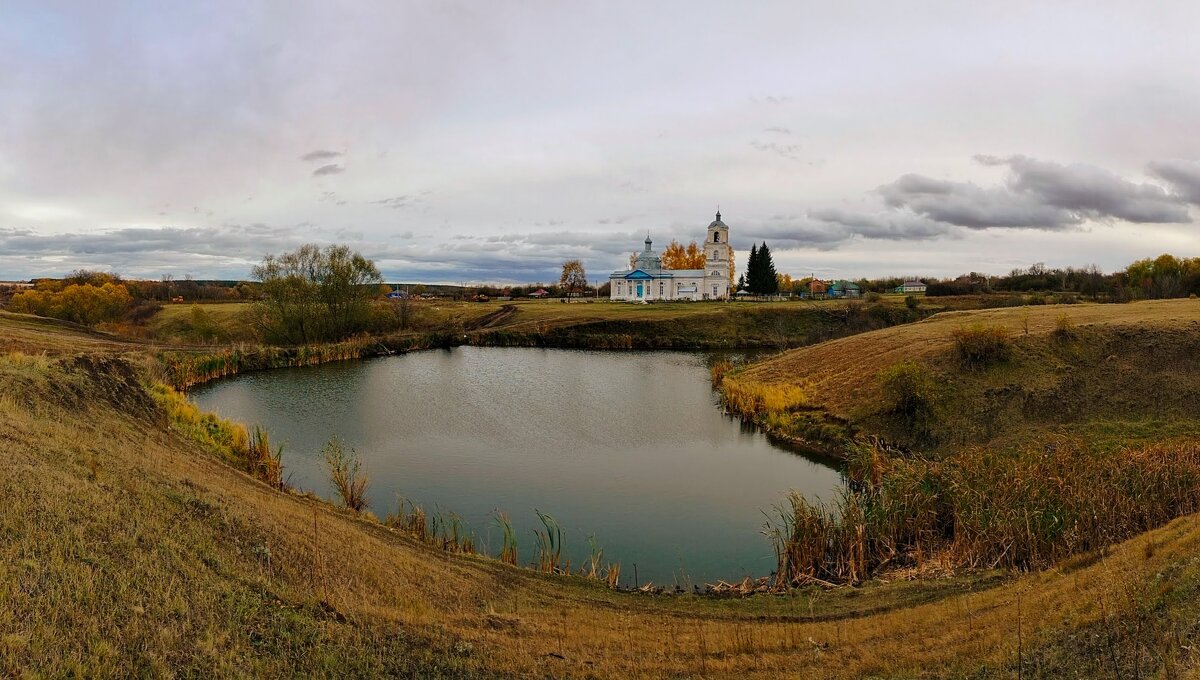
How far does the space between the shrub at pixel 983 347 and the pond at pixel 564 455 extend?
8743 millimetres

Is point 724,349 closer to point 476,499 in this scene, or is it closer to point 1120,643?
point 476,499

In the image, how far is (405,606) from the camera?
786 centimetres

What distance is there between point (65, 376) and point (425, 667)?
12935 millimetres

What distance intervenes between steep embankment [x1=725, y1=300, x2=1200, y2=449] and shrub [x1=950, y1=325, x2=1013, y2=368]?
0.79 feet

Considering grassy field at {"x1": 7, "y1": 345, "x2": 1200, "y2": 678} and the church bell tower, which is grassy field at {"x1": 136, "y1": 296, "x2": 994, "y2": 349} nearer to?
the church bell tower

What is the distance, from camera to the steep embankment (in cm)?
2138

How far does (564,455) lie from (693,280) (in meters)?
75.7

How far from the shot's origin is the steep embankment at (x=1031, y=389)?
2138 centimetres

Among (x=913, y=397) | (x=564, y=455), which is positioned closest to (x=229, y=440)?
(x=564, y=455)

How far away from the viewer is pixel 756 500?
17.3 m

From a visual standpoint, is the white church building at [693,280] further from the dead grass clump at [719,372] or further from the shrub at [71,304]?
the shrub at [71,304]

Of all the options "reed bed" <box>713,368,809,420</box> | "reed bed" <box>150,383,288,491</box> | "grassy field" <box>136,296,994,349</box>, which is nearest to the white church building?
"grassy field" <box>136,296,994,349</box>

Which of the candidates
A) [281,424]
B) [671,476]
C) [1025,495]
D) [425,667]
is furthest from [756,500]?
[281,424]

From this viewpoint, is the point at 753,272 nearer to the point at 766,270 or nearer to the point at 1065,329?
the point at 766,270
